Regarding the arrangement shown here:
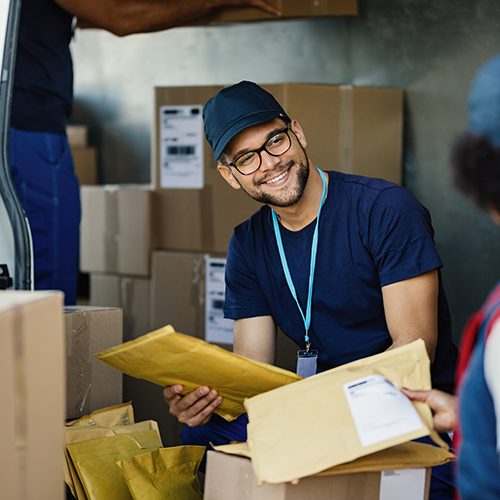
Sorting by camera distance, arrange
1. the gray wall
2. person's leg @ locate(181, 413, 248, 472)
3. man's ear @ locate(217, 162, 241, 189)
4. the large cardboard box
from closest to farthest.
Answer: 1. person's leg @ locate(181, 413, 248, 472)
2. man's ear @ locate(217, 162, 241, 189)
3. the large cardboard box
4. the gray wall

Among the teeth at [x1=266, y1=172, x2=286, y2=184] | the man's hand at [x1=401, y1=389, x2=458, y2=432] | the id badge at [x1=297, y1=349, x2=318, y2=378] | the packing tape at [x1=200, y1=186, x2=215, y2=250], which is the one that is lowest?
the id badge at [x1=297, y1=349, x2=318, y2=378]

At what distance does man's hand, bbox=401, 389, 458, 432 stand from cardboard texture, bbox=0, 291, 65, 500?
21.7 inches

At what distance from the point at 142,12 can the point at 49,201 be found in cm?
61

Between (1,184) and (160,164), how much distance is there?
3.52 ft

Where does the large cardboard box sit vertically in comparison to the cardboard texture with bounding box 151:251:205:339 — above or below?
above

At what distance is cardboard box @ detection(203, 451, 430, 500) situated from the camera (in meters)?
1.62

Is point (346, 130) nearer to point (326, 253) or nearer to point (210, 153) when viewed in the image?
point (210, 153)

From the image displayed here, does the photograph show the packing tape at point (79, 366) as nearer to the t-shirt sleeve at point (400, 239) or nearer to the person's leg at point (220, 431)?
the person's leg at point (220, 431)

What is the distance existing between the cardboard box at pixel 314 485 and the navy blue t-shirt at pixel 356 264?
0.51 metres

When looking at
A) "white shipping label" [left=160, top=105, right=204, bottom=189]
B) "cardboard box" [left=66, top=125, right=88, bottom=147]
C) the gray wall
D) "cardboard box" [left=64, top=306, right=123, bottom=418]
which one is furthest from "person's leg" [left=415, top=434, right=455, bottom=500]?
"cardboard box" [left=66, top=125, right=88, bottom=147]

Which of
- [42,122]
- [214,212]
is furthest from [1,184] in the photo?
[214,212]

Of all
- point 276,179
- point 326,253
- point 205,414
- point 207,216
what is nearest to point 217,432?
point 205,414

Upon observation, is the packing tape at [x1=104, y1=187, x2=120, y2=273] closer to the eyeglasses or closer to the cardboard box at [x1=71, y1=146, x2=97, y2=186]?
the cardboard box at [x1=71, y1=146, x2=97, y2=186]

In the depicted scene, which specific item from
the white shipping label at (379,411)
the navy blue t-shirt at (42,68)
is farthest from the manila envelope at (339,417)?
the navy blue t-shirt at (42,68)
